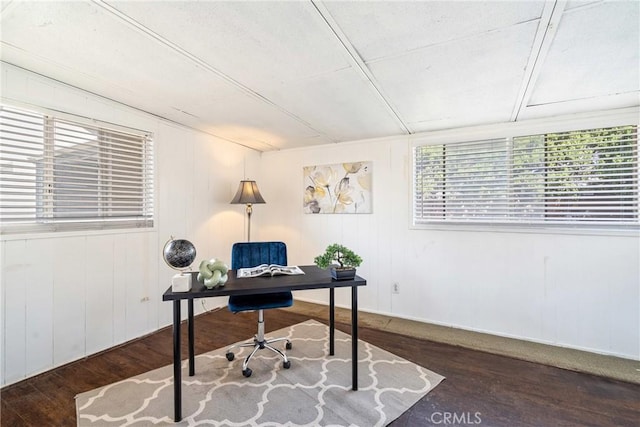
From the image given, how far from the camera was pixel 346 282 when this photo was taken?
199 cm

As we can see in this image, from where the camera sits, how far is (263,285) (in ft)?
6.22

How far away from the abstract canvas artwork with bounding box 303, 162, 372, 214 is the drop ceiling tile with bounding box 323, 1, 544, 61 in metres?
2.06

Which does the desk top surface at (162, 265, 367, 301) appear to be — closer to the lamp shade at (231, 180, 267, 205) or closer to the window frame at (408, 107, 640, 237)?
the lamp shade at (231, 180, 267, 205)

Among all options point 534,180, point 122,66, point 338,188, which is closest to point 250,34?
point 122,66

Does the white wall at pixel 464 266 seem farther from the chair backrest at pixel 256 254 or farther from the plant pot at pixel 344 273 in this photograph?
the plant pot at pixel 344 273

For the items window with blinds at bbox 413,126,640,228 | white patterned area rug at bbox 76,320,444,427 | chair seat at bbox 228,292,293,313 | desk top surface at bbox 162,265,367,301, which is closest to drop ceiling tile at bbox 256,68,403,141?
window with blinds at bbox 413,126,640,228

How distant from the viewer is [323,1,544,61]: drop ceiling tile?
4.22ft

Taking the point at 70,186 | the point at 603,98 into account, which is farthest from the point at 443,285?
the point at 70,186

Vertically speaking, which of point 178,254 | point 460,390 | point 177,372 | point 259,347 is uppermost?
point 178,254

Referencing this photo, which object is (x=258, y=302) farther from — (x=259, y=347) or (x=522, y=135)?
(x=522, y=135)

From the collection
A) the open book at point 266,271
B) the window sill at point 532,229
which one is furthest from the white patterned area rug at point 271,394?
the window sill at point 532,229

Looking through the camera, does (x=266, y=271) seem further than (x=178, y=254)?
Yes

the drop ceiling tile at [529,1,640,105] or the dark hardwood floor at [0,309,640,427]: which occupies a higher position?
the drop ceiling tile at [529,1,640,105]

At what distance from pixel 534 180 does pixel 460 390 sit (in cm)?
204
